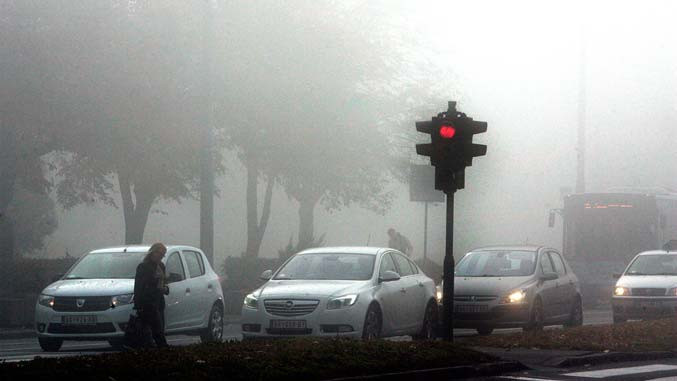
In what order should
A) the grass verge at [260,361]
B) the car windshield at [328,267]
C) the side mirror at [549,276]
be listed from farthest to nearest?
1. the side mirror at [549,276]
2. the car windshield at [328,267]
3. the grass verge at [260,361]

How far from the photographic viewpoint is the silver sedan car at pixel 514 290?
22562 mm

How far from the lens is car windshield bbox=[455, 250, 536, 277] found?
23.7 m

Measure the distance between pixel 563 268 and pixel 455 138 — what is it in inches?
349

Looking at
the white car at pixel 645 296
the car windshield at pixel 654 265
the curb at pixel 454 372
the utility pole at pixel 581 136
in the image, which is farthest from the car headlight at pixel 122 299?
the utility pole at pixel 581 136

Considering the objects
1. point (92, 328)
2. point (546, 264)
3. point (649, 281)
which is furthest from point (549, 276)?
point (92, 328)

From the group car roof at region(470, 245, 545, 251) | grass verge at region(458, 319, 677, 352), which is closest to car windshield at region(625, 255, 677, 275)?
car roof at region(470, 245, 545, 251)

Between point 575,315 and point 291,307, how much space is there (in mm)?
8234

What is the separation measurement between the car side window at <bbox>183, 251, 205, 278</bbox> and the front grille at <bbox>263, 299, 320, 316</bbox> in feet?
10.3

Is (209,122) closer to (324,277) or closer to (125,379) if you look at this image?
(324,277)

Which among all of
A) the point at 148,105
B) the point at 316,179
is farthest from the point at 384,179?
the point at 148,105

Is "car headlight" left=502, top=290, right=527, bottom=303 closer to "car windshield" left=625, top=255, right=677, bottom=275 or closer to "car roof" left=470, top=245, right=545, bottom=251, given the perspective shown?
"car roof" left=470, top=245, right=545, bottom=251

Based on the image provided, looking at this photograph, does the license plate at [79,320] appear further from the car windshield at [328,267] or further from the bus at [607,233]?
the bus at [607,233]

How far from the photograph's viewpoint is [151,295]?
18453mm

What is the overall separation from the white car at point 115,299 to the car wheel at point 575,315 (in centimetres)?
662
